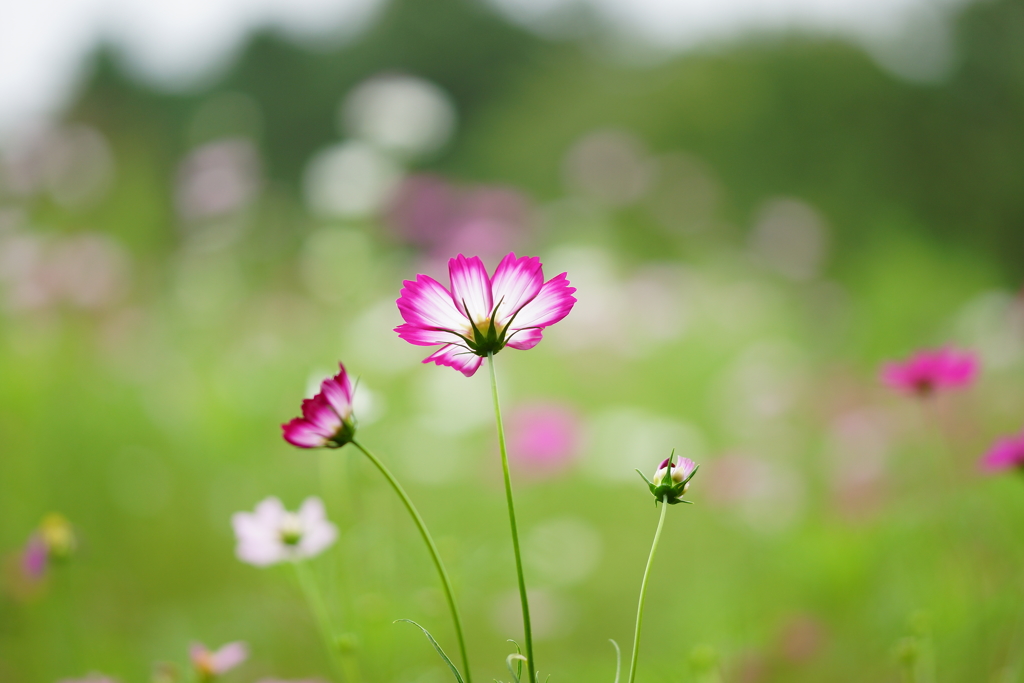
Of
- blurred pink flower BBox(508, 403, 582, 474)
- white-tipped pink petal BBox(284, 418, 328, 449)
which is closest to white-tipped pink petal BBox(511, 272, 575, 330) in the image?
white-tipped pink petal BBox(284, 418, 328, 449)

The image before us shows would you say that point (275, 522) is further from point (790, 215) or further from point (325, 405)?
point (790, 215)

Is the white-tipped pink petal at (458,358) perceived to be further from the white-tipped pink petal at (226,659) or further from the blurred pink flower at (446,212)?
the blurred pink flower at (446,212)

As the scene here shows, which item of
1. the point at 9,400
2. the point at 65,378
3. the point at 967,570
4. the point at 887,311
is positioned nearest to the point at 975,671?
the point at 967,570

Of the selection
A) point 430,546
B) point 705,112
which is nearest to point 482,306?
point 430,546

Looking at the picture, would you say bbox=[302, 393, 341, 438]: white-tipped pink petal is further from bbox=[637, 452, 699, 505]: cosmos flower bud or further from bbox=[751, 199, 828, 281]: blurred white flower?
bbox=[751, 199, 828, 281]: blurred white flower

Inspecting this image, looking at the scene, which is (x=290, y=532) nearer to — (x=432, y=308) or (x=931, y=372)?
(x=432, y=308)

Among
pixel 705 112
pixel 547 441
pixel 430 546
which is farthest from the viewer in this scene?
pixel 705 112

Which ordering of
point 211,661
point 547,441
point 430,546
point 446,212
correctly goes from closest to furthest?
point 430,546, point 211,661, point 547,441, point 446,212
